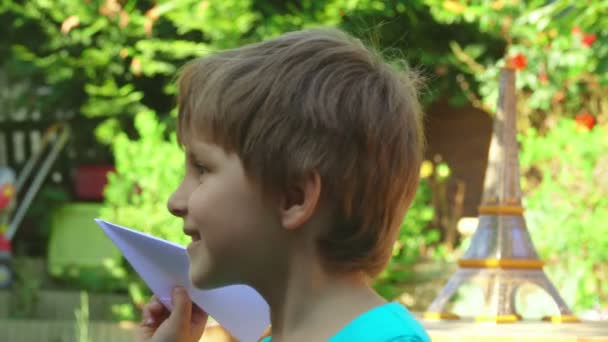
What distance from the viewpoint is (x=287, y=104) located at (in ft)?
4.40

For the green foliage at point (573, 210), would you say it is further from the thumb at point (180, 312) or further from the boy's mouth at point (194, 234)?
the boy's mouth at point (194, 234)

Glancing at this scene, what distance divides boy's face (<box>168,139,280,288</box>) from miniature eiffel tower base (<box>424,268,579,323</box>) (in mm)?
1688

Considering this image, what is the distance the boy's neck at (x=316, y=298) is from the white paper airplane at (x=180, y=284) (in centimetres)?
16

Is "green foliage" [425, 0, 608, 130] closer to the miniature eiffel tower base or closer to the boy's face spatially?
the miniature eiffel tower base

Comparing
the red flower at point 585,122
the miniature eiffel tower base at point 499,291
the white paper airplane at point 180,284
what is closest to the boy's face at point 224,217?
the white paper airplane at point 180,284

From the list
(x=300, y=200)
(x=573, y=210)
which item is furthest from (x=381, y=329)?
(x=573, y=210)

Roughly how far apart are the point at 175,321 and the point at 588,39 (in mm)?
4847

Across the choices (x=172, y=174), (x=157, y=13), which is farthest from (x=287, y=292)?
(x=157, y=13)

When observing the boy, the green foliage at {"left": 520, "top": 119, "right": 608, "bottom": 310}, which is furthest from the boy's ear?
the green foliage at {"left": 520, "top": 119, "right": 608, "bottom": 310}

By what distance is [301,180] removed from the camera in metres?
1.34

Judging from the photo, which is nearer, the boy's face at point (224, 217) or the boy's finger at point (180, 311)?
the boy's face at point (224, 217)

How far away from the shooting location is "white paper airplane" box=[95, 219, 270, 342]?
148 centimetres

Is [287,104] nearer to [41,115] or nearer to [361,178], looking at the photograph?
[361,178]

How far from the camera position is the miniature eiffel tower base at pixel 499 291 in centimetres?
301
